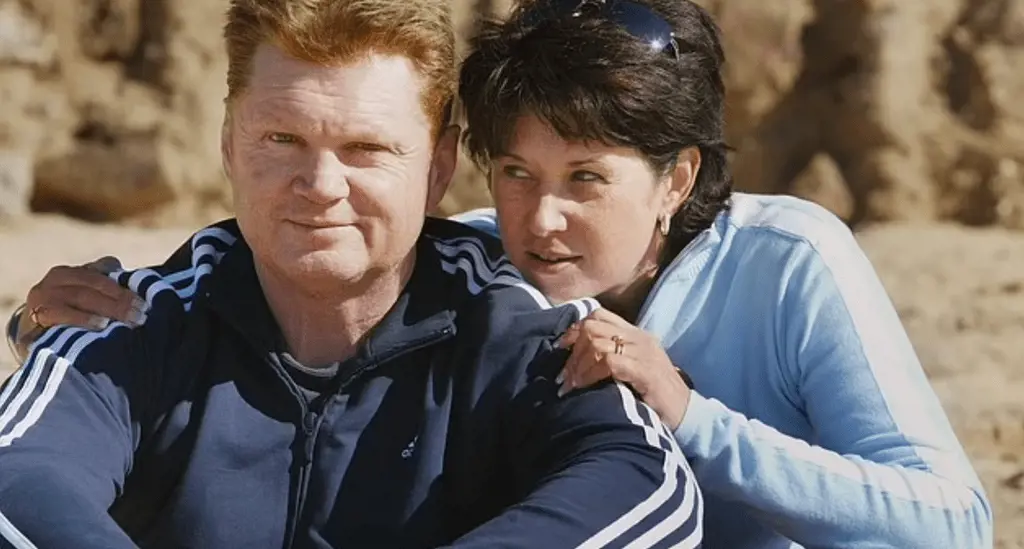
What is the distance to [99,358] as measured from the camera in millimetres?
2264

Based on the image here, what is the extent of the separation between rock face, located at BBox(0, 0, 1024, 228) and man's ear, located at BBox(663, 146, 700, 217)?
513 cm

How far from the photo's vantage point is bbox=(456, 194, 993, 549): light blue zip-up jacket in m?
2.45

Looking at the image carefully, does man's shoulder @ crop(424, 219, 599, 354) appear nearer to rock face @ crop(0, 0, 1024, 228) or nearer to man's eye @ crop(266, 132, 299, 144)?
man's eye @ crop(266, 132, 299, 144)

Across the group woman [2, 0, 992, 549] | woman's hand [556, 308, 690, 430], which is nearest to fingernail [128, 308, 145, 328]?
woman [2, 0, 992, 549]

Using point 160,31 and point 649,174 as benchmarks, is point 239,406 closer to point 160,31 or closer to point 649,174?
point 649,174

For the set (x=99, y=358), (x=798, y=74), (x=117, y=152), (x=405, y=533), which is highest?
(x=99, y=358)

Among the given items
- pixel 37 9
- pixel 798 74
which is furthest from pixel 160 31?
pixel 798 74

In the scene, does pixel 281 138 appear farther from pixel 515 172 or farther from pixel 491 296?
pixel 515 172

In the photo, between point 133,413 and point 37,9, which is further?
point 37,9

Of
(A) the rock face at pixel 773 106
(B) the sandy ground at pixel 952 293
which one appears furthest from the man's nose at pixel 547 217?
(A) the rock face at pixel 773 106

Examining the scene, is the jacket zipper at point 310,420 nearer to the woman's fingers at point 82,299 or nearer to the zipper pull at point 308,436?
the zipper pull at point 308,436

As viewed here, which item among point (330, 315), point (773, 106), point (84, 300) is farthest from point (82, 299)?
point (773, 106)

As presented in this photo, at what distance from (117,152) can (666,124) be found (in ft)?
18.7

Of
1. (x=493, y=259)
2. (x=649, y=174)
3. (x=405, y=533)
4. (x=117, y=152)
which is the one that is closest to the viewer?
(x=405, y=533)
